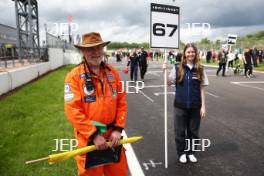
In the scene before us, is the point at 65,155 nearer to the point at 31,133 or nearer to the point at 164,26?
the point at 164,26

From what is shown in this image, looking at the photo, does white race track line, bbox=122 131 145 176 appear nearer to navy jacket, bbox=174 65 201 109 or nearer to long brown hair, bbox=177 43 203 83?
navy jacket, bbox=174 65 201 109

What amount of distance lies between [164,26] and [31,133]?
3.73 meters

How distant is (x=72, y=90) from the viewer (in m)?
3.01

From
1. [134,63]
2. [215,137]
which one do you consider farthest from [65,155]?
[134,63]

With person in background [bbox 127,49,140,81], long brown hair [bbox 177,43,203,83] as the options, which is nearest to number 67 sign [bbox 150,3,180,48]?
long brown hair [bbox 177,43,203,83]

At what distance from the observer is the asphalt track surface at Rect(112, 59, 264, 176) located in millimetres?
4883

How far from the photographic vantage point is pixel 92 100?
301 centimetres

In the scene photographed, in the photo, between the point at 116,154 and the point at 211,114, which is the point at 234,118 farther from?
the point at 116,154

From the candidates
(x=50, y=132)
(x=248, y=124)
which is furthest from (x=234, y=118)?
(x=50, y=132)

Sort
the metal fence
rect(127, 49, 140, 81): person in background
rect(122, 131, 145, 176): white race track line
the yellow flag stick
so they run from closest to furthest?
1. the yellow flag stick
2. rect(122, 131, 145, 176): white race track line
3. the metal fence
4. rect(127, 49, 140, 81): person in background

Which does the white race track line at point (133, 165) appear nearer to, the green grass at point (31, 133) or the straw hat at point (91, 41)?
the green grass at point (31, 133)

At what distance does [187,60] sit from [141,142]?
6.89ft

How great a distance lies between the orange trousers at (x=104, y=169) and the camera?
3122 millimetres

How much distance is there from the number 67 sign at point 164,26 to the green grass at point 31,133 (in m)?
2.41
